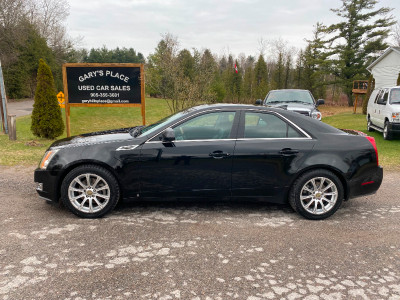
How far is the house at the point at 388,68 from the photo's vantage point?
88.5ft

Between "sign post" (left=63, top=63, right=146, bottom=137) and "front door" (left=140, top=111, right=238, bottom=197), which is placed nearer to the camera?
"front door" (left=140, top=111, right=238, bottom=197)

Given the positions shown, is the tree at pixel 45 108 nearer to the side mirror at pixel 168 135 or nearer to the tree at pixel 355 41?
the side mirror at pixel 168 135

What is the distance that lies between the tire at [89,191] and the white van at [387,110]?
32.9ft

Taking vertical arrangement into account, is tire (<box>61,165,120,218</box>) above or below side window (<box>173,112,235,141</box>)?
below

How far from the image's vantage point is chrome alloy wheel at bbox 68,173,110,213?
13.6ft

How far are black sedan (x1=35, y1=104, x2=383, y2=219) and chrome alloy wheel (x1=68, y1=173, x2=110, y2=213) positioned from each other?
0.01 m

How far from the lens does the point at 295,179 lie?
4285 mm

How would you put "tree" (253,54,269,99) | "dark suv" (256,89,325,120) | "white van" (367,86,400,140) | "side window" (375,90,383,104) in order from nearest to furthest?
"white van" (367,86,400,140) < "dark suv" (256,89,325,120) < "side window" (375,90,383,104) < "tree" (253,54,269,99)

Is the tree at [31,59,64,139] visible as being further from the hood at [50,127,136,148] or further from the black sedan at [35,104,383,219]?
the black sedan at [35,104,383,219]

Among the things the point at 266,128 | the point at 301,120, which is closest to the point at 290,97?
the point at 301,120

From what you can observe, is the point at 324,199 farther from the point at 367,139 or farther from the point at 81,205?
the point at 81,205

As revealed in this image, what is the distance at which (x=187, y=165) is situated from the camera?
4.16 metres

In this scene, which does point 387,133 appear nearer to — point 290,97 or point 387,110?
point 387,110

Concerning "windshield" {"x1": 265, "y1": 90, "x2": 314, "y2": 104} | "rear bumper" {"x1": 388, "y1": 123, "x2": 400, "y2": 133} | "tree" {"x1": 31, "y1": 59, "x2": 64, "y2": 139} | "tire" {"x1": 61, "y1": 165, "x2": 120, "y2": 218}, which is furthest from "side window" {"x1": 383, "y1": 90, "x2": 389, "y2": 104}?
"tree" {"x1": 31, "y1": 59, "x2": 64, "y2": 139}
